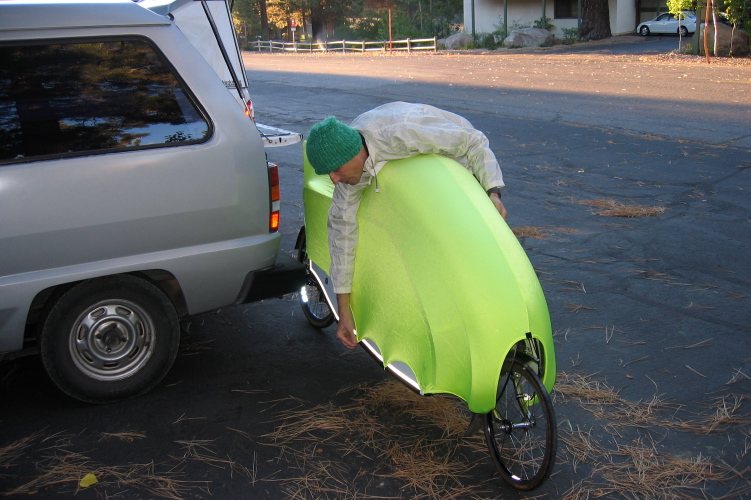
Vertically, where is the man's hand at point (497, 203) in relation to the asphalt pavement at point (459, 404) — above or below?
above

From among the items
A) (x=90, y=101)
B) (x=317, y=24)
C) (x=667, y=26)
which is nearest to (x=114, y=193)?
(x=90, y=101)

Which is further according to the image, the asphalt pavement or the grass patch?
the grass patch

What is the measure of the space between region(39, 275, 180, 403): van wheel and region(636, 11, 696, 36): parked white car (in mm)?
40632

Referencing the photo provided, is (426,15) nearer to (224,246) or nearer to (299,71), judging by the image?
(299,71)

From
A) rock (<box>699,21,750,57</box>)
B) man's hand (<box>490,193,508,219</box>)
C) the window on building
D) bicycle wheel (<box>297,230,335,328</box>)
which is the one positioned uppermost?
the window on building

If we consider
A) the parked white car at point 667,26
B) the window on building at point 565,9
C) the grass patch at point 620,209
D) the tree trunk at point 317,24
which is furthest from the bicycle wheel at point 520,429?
the tree trunk at point 317,24

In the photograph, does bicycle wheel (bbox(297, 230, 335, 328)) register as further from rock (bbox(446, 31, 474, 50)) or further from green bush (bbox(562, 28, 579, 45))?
rock (bbox(446, 31, 474, 50))

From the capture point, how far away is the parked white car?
3994cm

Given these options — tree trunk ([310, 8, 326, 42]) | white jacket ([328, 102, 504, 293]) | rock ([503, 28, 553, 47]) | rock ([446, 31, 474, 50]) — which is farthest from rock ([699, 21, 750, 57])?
tree trunk ([310, 8, 326, 42])

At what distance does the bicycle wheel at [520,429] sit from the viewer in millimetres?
3254

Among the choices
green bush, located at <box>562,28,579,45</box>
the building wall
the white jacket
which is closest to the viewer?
the white jacket

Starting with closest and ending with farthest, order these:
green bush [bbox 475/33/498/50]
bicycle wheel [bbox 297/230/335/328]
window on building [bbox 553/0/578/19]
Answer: bicycle wheel [bbox 297/230/335/328] → green bush [bbox 475/33/498/50] → window on building [bbox 553/0/578/19]

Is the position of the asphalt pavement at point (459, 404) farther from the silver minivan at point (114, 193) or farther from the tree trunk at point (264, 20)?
the tree trunk at point (264, 20)

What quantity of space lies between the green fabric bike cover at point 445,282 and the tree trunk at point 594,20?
1465 inches
